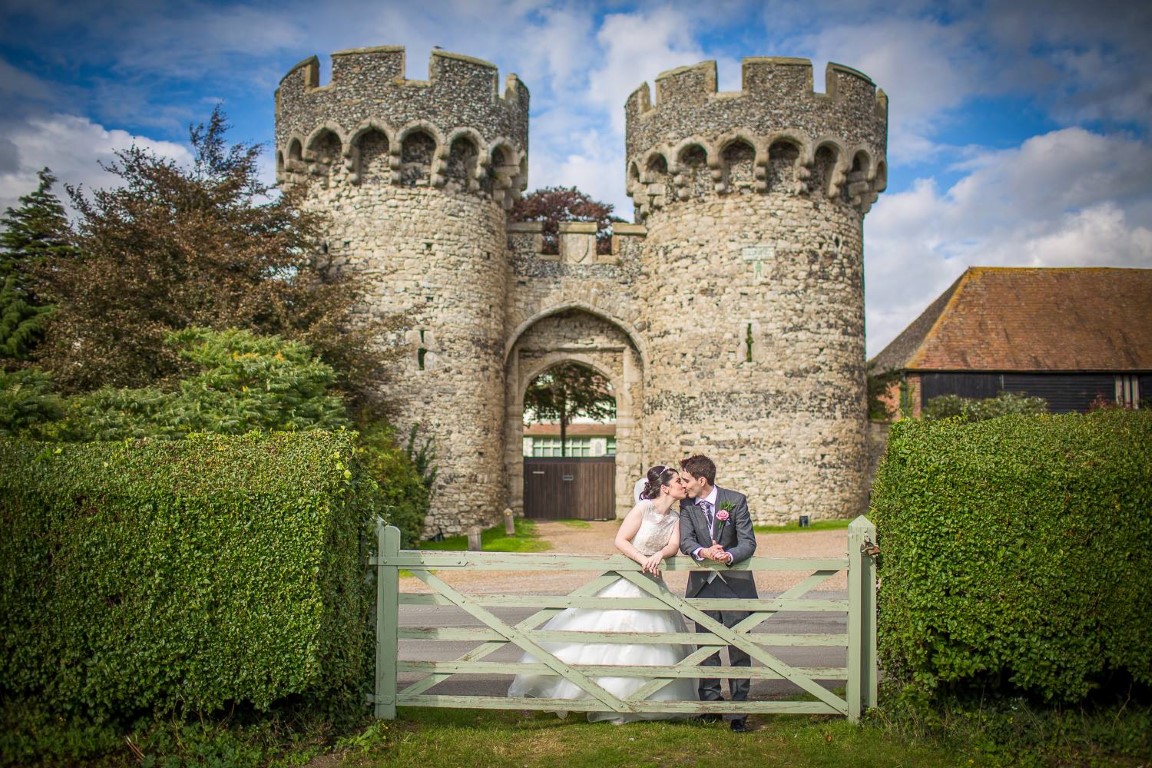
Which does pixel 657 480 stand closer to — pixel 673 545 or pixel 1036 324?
pixel 673 545

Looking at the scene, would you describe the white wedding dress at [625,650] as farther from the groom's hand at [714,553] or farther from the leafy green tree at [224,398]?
the leafy green tree at [224,398]

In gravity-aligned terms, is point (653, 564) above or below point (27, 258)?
below

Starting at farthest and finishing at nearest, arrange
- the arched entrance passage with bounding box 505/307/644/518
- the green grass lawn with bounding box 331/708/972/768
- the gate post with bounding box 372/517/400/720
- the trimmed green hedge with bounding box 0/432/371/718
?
the arched entrance passage with bounding box 505/307/644/518 < the gate post with bounding box 372/517/400/720 < the green grass lawn with bounding box 331/708/972/768 < the trimmed green hedge with bounding box 0/432/371/718

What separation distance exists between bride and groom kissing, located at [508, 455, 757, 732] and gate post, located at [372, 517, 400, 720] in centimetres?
90

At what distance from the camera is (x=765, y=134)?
18.7 metres

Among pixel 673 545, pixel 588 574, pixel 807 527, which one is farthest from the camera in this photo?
pixel 807 527

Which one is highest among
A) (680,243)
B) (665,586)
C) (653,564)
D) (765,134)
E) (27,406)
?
(765,134)

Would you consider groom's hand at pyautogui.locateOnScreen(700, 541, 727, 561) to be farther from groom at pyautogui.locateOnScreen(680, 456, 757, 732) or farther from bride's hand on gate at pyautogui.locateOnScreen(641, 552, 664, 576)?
bride's hand on gate at pyautogui.locateOnScreen(641, 552, 664, 576)

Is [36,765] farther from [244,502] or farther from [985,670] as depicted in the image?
[985,670]

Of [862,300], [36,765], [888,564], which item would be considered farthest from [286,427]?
[862,300]

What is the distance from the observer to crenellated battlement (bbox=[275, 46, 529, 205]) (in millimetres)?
18281

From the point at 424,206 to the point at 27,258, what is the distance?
888cm

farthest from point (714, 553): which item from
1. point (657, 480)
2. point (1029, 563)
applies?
point (1029, 563)

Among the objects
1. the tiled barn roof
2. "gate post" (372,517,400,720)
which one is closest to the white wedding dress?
"gate post" (372,517,400,720)
